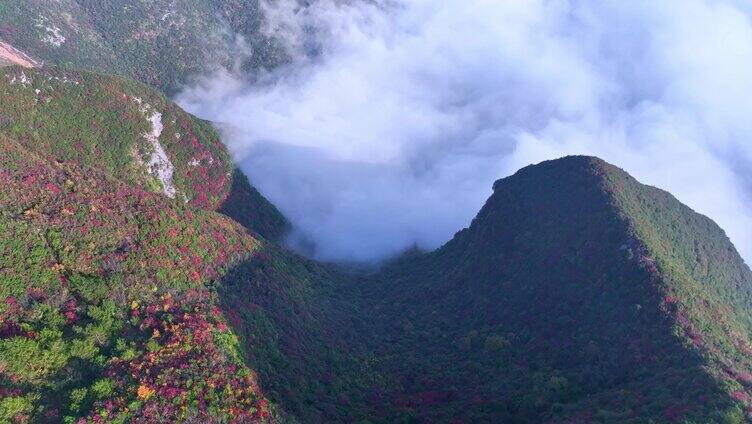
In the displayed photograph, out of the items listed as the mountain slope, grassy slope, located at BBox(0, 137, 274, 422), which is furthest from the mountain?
the mountain slope

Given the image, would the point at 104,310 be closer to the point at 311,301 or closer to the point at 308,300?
the point at 308,300

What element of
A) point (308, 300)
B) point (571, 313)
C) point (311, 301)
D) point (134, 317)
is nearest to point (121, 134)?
point (308, 300)

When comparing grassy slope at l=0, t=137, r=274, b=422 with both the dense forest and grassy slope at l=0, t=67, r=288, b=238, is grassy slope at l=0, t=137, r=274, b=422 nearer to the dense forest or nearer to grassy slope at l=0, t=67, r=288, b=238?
the dense forest

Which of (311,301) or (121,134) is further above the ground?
(121,134)

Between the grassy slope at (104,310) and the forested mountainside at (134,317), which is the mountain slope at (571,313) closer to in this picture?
the forested mountainside at (134,317)

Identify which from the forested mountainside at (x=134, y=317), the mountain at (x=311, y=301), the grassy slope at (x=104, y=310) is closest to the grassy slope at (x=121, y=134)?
the mountain at (x=311, y=301)

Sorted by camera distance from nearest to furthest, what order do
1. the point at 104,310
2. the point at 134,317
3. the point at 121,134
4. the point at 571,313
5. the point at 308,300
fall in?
the point at 104,310 → the point at 134,317 → the point at 571,313 → the point at 308,300 → the point at 121,134
